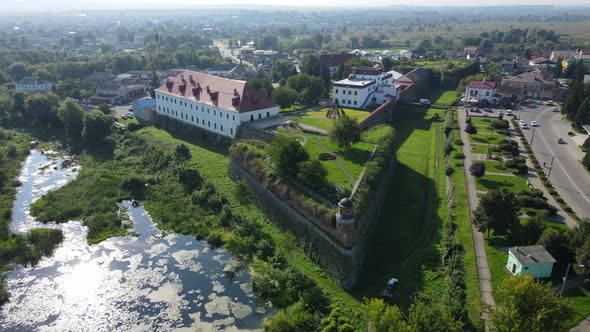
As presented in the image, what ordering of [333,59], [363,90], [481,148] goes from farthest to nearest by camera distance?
[333,59]
[363,90]
[481,148]

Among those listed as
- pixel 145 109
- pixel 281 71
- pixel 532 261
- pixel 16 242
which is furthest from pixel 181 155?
pixel 281 71

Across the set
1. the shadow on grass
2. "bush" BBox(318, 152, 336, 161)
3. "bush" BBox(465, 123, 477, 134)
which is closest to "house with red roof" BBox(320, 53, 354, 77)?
"bush" BBox(465, 123, 477, 134)

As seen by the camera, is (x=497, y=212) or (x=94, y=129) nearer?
(x=497, y=212)

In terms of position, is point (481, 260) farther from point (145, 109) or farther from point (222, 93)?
point (145, 109)

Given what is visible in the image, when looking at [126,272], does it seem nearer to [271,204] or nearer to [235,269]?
[235,269]

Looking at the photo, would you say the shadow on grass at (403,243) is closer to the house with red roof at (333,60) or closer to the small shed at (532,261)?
the small shed at (532,261)

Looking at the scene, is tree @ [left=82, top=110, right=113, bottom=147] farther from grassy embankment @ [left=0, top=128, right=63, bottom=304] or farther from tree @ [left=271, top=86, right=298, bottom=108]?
tree @ [left=271, top=86, right=298, bottom=108]

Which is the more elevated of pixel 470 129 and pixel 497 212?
pixel 497 212

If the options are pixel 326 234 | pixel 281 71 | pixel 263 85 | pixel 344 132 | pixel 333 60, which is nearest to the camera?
pixel 326 234
